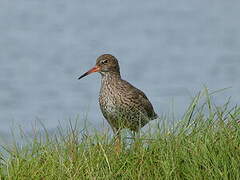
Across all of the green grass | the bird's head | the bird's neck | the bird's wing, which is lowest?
the green grass

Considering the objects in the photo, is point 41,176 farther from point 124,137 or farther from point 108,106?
point 108,106

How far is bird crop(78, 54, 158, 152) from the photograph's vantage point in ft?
34.4

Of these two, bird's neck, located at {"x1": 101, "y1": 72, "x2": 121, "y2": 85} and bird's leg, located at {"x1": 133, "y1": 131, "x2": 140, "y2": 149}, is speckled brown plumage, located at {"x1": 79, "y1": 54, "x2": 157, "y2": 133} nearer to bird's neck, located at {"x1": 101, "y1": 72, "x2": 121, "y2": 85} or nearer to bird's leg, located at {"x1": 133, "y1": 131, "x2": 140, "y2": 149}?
bird's neck, located at {"x1": 101, "y1": 72, "x2": 121, "y2": 85}

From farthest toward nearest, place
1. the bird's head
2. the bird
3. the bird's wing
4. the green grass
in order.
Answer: the bird's head, the bird's wing, the bird, the green grass

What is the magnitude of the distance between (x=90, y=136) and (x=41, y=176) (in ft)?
2.82

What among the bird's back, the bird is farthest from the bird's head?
the bird's back

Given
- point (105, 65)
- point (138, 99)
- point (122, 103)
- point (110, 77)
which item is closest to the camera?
point (122, 103)

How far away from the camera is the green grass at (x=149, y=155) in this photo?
6895mm

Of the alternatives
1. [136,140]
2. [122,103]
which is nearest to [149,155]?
[136,140]

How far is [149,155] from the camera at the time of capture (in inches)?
291

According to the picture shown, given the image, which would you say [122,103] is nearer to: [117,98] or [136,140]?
[117,98]

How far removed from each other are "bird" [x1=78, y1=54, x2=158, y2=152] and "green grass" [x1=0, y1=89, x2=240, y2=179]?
2204 millimetres

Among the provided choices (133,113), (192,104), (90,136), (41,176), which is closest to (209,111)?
(192,104)

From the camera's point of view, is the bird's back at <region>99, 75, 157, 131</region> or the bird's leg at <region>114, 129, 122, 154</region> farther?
the bird's back at <region>99, 75, 157, 131</region>
